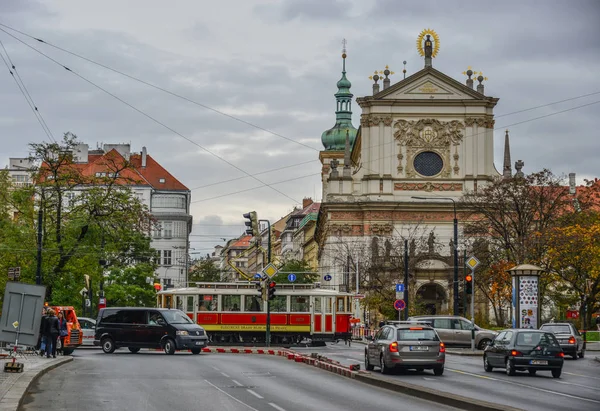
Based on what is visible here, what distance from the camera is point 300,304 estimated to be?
56188 millimetres

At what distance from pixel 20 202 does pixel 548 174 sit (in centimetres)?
3203

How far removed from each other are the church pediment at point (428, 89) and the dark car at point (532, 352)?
60.5 m

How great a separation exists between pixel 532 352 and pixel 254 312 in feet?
89.5

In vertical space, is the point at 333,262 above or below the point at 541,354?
above

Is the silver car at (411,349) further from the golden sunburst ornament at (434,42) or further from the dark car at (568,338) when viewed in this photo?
the golden sunburst ornament at (434,42)

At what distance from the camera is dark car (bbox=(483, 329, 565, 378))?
98.1 feet

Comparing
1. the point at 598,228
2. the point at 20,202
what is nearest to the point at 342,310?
the point at 598,228

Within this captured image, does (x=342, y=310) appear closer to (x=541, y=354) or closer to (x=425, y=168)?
(x=541, y=354)

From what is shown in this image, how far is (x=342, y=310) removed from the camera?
57.1 m

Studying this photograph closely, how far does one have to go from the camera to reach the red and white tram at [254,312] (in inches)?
2199

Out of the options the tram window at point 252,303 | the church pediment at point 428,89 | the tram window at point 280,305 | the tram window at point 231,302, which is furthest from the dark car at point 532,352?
the church pediment at point 428,89

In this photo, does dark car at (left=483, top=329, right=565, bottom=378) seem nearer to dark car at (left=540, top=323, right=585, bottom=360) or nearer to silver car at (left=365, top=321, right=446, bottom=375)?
silver car at (left=365, top=321, right=446, bottom=375)

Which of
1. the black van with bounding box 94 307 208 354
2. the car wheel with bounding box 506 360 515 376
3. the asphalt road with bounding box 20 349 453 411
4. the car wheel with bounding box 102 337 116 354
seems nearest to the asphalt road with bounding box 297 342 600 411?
the car wheel with bounding box 506 360 515 376

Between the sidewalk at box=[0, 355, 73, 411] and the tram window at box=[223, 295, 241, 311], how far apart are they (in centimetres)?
2055
